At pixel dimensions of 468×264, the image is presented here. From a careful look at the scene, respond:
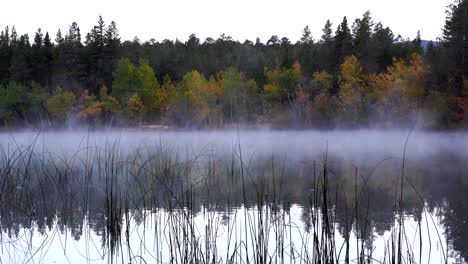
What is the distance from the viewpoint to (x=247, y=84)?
4556cm

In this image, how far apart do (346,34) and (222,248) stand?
47.7 meters

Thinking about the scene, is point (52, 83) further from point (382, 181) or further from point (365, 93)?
point (382, 181)

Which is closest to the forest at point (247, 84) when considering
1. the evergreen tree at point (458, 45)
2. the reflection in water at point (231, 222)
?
the evergreen tree at point (458, 45)

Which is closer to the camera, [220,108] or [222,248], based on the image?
[222,248]

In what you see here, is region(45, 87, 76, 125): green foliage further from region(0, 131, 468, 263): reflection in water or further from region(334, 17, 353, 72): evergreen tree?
region(0, 131, 468, 263): reflection in water

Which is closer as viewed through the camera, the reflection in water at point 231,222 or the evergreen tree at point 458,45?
the reflection in water at point 231,222

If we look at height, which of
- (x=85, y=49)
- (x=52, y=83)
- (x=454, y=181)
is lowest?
(x=454, y=181)

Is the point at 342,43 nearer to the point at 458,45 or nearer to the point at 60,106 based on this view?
the point at 458,45

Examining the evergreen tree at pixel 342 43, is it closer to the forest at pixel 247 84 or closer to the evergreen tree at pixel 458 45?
the forest at pixel 247 84

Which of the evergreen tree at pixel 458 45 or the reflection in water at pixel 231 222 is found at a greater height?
the evergreen tree at pixel 458 45

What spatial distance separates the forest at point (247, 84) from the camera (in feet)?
115

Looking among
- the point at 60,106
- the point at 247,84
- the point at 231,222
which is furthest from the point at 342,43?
the point at 231,222

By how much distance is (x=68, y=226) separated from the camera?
20.6 feet

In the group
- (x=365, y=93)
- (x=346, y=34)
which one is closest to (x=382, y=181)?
(x=365, y=93)
